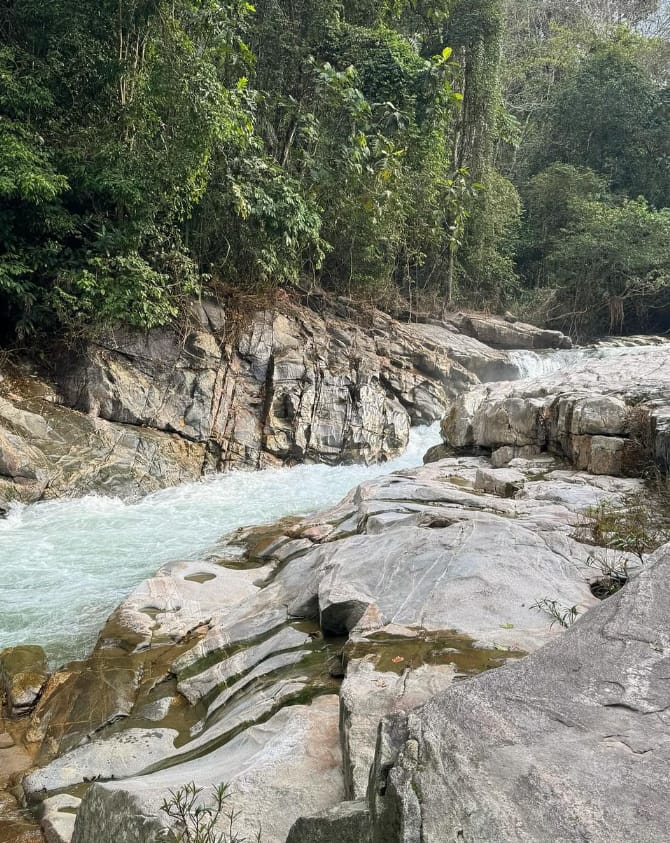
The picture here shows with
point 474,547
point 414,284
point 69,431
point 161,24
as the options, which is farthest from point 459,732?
point 414,284

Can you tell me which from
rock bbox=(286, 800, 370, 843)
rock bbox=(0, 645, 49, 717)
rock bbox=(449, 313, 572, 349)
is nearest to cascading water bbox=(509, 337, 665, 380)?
rock bbox=(449, 313, 572, 349)

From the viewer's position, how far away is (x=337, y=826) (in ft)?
5.46

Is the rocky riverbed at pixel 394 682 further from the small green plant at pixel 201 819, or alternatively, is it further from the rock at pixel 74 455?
the rock at pixel 74 455

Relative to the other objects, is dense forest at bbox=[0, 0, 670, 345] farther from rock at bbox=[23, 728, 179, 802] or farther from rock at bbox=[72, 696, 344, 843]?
rock at bbox=[72, 696, 344, 843]

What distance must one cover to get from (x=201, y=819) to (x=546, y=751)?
1136 mm

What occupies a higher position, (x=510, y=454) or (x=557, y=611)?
(x=510, y=454)

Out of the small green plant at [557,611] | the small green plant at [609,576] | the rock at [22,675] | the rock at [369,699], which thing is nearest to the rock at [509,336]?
the small green plant at [609,576]

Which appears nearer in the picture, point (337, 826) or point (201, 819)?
point (337, 826)

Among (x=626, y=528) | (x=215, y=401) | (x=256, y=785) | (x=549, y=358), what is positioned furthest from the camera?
(x=549, y=358)

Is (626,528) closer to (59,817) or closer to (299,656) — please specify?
(299,656)

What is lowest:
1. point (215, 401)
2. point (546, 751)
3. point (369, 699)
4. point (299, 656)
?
point (299, 656)

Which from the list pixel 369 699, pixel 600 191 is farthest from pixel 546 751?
pixel 600 191

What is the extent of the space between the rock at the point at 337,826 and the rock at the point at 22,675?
9.64 ft

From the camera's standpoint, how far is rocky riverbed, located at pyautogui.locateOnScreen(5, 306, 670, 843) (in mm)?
1488
